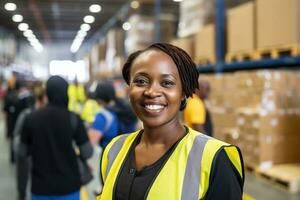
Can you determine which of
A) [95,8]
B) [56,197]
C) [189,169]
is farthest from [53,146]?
[95,8]

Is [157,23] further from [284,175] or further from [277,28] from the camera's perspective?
[284,175]

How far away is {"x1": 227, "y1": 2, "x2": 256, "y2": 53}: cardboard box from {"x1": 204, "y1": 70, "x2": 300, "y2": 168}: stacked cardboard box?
53cm

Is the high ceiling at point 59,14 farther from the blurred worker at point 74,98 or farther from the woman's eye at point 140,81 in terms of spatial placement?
the woman's eye at point 140,81

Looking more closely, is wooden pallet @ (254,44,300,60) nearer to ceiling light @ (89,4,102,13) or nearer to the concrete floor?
the concrete floor

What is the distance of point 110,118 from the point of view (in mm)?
4156

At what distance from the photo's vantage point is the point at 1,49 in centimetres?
2127

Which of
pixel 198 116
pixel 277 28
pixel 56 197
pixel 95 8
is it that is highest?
pixel 95 8

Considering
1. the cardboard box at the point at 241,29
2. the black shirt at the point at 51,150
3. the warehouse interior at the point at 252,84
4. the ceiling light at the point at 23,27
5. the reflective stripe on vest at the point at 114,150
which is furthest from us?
the ceiling light at the point at 23,27

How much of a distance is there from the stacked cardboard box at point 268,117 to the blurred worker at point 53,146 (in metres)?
3.39

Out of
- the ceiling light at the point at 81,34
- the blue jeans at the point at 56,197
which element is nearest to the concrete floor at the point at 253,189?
the blue jeans at the point at 56,197

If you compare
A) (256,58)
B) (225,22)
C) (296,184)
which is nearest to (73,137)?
(296,184)

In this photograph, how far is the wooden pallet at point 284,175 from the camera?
5.07 metres

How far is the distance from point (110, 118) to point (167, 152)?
283 cm

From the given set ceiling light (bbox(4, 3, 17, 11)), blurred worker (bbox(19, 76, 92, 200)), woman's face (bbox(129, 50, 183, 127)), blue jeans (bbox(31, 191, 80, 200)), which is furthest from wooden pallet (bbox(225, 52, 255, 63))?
ceiling light (bbox(4, 3, 17, 11))
